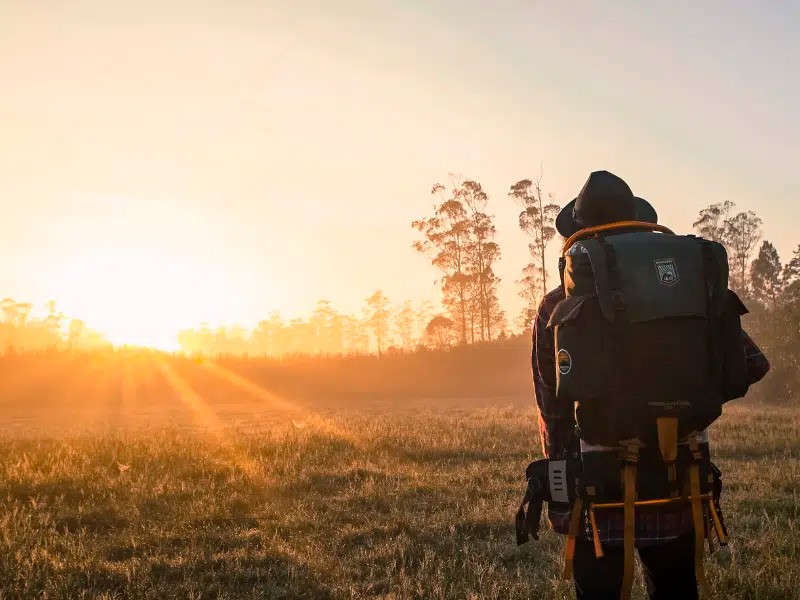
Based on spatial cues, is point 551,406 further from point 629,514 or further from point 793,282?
point 793,282

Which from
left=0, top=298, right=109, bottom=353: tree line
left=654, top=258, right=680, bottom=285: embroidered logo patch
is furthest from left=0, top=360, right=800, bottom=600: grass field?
left=0, top=298, right=109, bottom=353: tree line

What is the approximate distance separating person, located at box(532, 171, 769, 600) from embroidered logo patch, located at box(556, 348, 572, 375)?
135 mm

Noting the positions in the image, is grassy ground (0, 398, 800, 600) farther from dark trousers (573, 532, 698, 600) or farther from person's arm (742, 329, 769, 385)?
person's arm (742, 329, 769, 385)

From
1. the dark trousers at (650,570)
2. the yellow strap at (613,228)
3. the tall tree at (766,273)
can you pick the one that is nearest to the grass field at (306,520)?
the dark trousers at (650,570)

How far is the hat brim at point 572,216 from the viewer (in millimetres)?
2658

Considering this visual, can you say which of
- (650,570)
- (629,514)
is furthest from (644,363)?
(650,570)

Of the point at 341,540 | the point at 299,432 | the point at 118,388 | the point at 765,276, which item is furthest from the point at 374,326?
the point at 341,540

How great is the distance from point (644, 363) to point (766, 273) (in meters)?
68.8

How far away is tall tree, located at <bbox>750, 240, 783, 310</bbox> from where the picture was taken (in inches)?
2397

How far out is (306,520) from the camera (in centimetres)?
647

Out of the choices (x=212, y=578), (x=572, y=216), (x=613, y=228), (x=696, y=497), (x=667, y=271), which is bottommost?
(x=212, y=578)

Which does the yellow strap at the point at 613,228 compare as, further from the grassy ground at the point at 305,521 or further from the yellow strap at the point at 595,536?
the grassy ground at the point at 305,521

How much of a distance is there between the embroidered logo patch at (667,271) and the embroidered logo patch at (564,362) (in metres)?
0.41

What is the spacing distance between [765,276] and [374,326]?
2277 inches
